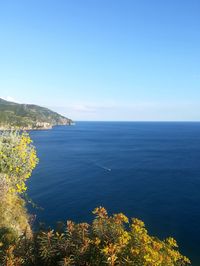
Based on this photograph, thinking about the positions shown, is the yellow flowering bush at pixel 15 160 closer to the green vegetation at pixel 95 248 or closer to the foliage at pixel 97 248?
the green vegetation at pixel 95 248

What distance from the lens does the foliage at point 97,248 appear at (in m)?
11.4

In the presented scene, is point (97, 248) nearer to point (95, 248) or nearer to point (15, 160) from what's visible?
point (95, 248)

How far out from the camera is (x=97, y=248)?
1214 centimetres

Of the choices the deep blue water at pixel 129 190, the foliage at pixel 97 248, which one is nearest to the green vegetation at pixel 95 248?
the foliage at pixel 97 248

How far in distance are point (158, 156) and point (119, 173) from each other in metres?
40.2

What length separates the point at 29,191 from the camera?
76.9m

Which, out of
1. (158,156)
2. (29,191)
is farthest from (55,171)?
(158,156)

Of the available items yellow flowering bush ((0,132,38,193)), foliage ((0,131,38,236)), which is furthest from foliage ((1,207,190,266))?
yellow flowering bush ((0,132,38,193))

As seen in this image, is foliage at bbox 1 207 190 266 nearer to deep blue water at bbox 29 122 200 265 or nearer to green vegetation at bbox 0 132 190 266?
green vegetation at bbox 0 132 190 266

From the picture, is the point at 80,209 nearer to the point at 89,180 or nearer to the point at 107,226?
the point at 89,180

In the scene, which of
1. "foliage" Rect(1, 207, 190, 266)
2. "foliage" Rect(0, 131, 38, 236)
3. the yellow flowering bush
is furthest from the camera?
the yellow flowering bush

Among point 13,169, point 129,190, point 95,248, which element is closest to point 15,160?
point 13,169

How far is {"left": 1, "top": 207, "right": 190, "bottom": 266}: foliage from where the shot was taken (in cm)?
1135

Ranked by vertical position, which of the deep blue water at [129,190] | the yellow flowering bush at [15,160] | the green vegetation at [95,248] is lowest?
the deep blue water at [129,190]
